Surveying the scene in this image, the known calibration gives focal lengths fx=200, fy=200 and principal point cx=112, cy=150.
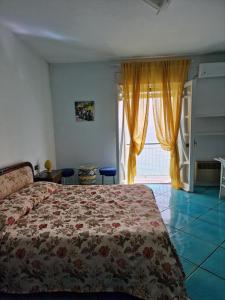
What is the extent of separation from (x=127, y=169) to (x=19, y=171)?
2205 millimetres

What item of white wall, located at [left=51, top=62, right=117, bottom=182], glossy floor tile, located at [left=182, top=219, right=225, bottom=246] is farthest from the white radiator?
white wall, located at [left=51, top=62, right=117, bottom=182]

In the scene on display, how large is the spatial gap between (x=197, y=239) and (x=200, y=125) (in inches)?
94.0

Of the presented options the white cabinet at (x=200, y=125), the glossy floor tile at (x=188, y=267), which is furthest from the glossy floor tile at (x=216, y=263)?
the white cabinet at (x=200, y=125)

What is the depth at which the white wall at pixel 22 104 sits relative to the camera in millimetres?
2521

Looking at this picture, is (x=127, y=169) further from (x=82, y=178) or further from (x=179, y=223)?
(x=179, y=223)

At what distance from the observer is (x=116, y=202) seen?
2.20 m

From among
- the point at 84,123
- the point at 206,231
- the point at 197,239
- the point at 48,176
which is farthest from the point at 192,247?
the point at 84,123

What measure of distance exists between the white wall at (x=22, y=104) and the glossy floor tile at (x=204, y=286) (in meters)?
2.37

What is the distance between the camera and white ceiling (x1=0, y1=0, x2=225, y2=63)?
2.09 metres

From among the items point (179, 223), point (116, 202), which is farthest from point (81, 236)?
point (179, 223)

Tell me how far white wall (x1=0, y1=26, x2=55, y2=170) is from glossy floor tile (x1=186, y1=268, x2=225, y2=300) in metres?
2.37

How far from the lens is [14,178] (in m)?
2.43

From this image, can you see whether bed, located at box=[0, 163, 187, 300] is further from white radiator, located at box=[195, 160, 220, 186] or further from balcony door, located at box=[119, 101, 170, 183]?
balcony door, located at box=[119, 101, 170, 183]

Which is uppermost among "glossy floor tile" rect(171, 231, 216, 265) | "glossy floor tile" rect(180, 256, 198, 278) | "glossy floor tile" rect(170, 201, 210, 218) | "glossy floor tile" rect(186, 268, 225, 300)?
"glossy floor tile" rect(170, 201, 210, 218)
